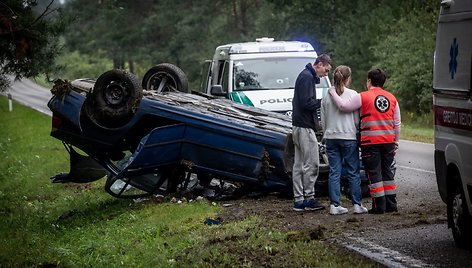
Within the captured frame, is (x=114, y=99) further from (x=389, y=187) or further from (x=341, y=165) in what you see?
(x=389, y=187)

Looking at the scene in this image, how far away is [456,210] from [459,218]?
0.15m

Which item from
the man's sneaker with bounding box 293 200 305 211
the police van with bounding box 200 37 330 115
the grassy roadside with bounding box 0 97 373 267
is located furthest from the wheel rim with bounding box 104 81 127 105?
the police van with bounding box 200 37 330 115

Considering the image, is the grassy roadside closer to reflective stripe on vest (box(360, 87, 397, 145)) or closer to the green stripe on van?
reflective stripe on vest (box(360, 87, 397, 145))

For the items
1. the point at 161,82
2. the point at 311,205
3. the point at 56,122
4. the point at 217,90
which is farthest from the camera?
the point at 217,90

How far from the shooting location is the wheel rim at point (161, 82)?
16141mm

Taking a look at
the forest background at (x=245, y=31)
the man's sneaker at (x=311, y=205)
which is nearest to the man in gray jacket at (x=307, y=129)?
the man's sneaker at (x=311, y=205)

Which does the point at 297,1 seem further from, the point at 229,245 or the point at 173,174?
the point at 229,245

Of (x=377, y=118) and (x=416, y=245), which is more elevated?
(x=377, y=118)

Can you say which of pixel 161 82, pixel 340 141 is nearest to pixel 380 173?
pixel 340 141

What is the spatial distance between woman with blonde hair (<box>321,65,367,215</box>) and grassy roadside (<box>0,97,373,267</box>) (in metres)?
1.09

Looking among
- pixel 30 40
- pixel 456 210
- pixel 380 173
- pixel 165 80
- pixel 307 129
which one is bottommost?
pixel 380 173

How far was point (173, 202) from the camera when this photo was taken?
13.6 metres

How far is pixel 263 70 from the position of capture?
1891 centimetres

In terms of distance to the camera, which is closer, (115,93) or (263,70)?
(115,93)
